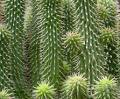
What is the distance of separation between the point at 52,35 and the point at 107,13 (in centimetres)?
103

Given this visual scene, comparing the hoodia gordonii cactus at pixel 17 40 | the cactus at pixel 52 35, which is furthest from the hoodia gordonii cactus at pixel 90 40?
the hoodia gordonii cactus at pixel 17 40

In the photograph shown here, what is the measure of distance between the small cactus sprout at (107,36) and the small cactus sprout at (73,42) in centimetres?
40

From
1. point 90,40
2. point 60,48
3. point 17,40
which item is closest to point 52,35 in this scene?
point 60,48

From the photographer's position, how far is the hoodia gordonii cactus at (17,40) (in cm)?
725

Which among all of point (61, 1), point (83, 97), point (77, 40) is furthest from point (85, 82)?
point (61, 1)

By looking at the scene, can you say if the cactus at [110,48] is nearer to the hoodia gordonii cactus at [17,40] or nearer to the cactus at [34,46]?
the cactus at [34,46]

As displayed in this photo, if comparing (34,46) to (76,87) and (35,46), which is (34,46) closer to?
(35,46)

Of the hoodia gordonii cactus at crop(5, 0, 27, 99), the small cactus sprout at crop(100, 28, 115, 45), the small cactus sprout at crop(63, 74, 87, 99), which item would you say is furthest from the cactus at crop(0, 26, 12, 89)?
the small cactus sprout at crop(100, 28, 115, 45)

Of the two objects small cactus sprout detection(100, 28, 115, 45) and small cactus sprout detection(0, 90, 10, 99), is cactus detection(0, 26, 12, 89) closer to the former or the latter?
small cactus sprout detection(0, 90, 10, 99)

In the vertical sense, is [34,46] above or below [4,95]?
above

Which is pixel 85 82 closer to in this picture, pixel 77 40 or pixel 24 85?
pixel 77 40

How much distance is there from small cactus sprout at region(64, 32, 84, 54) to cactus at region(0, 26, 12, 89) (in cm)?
88

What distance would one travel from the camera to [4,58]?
23.1 feet

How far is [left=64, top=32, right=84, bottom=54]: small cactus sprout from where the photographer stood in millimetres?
6824
